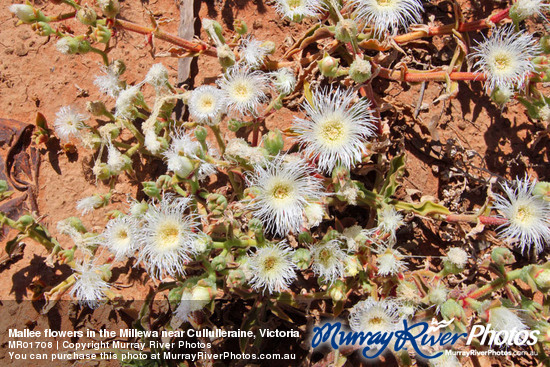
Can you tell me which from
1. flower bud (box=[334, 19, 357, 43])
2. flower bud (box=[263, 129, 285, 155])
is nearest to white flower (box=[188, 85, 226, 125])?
flower bud (box=[263, 129, 285, 155])

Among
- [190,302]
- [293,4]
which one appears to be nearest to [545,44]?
[293,4]

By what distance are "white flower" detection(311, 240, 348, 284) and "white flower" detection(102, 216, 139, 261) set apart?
3.46 ft

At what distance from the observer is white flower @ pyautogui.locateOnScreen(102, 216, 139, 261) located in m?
2.30

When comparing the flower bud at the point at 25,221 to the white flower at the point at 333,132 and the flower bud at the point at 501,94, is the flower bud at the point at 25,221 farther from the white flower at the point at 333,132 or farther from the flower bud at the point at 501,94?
the flower bud at the point at 501,94

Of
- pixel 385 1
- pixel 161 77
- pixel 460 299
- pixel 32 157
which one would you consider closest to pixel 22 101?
pixel 32 157

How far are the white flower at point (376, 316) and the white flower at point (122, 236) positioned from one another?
1403 mm

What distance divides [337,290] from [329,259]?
182 millimetres

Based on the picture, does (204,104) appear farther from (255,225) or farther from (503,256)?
(503,256)

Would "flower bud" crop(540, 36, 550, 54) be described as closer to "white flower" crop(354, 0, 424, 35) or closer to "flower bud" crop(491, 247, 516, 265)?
"white flower" crop(354, 0, 424, 35)

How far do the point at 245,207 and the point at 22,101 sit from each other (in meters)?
2.12

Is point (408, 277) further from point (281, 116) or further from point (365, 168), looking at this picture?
point (281, 116)

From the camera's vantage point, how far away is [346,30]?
2.22m

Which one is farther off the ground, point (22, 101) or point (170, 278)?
point (22, 101)

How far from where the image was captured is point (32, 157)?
Result: 120 inches
